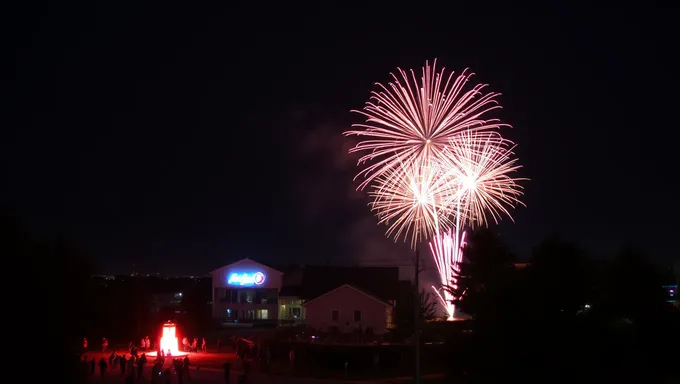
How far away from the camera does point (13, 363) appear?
14.1 meters

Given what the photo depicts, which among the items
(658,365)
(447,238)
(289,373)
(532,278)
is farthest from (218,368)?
(658,365)

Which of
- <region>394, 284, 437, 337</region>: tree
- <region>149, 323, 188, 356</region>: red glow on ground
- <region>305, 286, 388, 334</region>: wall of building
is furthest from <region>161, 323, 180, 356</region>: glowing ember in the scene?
<region>394, 284, 437, 337</region>: tree

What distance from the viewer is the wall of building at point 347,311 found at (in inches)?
2331

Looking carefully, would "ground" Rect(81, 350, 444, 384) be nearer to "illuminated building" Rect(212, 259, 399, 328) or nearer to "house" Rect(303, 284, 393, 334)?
"house" Rect(303, 284, 393, 334)

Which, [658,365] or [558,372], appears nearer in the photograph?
[558,372]

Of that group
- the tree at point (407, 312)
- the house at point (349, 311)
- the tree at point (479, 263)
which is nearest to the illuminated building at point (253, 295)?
the house at point (349, 311)

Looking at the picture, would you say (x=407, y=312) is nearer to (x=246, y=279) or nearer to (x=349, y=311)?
(x=349, y=311)

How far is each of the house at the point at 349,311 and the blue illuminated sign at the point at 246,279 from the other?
51.4 ft

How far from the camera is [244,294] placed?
75750 millimetres

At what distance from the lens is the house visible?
5919cm

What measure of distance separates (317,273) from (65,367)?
→ 5782 centimetres

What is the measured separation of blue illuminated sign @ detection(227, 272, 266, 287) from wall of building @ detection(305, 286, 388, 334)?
15419 millimetres

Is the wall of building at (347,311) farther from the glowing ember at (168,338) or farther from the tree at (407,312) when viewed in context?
the glowing ember at (168,338)

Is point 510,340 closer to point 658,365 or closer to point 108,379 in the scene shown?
point 658,365
